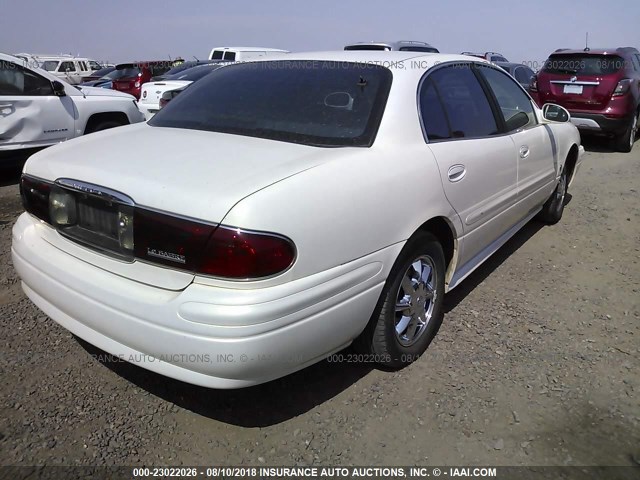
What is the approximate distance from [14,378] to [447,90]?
2.83 m

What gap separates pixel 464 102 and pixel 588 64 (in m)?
6.81

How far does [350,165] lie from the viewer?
2.22 metres

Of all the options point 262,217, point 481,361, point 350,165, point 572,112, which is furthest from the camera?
point 572,112

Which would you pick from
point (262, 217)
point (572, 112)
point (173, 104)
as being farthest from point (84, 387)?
point (572, 112)

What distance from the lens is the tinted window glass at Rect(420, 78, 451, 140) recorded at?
278 cm

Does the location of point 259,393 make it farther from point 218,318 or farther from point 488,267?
point 488,267

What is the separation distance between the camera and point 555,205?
16.5 feet

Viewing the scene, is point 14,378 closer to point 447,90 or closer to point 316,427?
point 316,427

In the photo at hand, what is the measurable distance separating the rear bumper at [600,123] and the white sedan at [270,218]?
20.4ft

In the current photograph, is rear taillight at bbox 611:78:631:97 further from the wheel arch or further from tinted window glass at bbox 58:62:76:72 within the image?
tinted window glass at bbox 58:62:76:72

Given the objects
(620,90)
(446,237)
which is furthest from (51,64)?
(446,237)

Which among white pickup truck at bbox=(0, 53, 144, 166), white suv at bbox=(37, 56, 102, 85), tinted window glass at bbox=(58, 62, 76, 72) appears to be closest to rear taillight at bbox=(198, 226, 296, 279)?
white pickup truck at bbox=(0, 53, 144, 166)

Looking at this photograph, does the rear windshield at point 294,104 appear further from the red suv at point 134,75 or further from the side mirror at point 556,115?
the red suv at point 134,75

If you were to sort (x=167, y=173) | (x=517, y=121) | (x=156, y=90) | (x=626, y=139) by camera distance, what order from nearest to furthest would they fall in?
(x=167, y=173)
(x=517, y=121)
(x=626, y=139)
(x=156, y=90)
